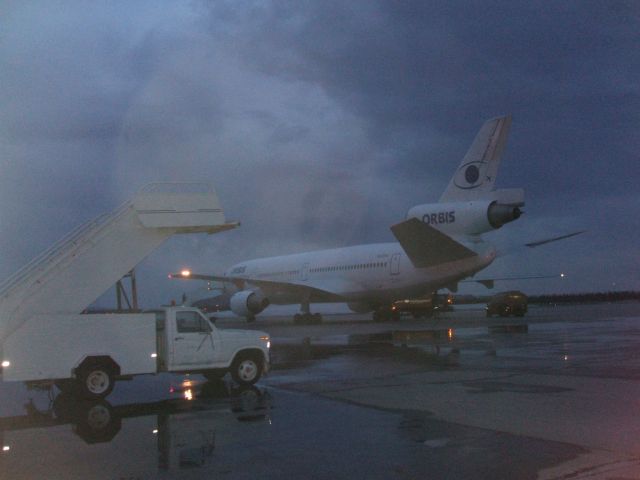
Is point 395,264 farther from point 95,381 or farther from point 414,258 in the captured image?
point 95,381

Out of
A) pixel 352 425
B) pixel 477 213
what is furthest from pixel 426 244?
pixel 352 425

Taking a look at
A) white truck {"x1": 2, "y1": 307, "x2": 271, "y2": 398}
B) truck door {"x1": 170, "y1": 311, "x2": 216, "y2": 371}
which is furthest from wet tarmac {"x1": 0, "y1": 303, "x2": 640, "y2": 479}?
truck door {"x1": 170, "y1": 311, "x2": 216, "y2": 371}

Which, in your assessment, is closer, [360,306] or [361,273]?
[361,273]

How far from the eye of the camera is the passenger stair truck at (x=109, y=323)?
504 inches

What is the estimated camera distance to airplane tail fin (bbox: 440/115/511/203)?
3325cm

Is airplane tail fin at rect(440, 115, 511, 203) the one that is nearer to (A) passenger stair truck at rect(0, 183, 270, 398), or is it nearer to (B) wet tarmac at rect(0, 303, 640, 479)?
(B) wet tarmac at rect(0, 303, 640, 479)

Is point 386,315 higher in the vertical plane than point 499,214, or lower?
lower

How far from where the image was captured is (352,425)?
10211 millimetres

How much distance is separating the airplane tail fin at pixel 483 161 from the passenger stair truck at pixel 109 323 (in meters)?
21.1

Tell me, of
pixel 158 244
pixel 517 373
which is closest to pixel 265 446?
pixel 158 244

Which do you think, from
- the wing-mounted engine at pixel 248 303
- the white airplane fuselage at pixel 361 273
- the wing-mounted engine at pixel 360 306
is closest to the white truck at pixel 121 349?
the white airplane fuselage at pixel 361 273

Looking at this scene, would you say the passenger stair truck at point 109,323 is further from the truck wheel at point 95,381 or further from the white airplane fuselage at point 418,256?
the white airplane fuselage at point 418,256

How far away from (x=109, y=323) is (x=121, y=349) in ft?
1.84

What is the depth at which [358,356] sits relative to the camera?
21.5 meters
